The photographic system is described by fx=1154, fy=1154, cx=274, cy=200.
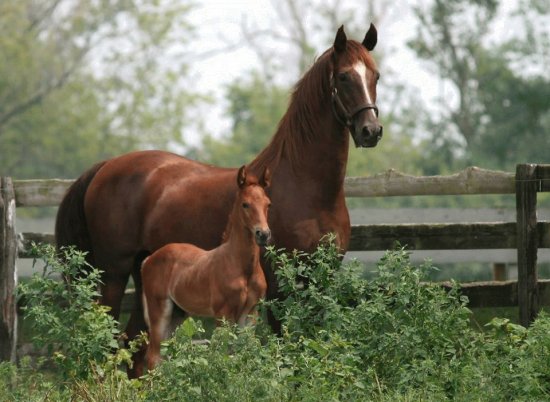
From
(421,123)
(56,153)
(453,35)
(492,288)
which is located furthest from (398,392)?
(56,153)

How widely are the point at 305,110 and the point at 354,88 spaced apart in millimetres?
452

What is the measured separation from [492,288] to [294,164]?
2255mm

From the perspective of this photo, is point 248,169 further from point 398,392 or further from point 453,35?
point 453,35

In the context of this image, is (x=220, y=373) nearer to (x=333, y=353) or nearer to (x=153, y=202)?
(x=333, y=353)

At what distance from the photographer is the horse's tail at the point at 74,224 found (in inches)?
357

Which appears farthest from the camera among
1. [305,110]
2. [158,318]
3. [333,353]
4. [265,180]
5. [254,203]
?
[305,110]

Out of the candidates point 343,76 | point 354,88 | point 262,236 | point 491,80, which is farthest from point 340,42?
point 491,80

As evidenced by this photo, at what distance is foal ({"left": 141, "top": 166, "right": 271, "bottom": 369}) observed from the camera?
728cm

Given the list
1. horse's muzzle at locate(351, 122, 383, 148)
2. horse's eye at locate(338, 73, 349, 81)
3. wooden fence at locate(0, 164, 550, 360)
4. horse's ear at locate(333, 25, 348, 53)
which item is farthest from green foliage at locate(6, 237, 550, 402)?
wooden fence at locate(0, 164, 550, 360)

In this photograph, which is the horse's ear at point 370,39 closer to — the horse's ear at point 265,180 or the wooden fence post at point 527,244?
the horse's ear at point 265,180

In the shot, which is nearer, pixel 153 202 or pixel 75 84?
pixel 153 202

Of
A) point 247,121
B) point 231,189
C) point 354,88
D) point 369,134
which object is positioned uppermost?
point 354,88

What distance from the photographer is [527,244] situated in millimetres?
8867

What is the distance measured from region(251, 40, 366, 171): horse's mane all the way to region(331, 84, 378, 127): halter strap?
3.0 inches
